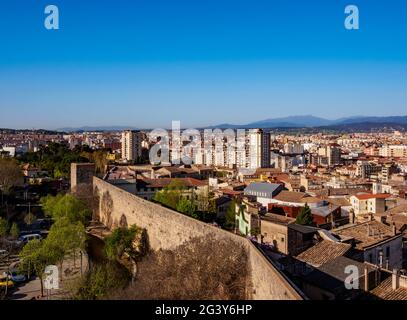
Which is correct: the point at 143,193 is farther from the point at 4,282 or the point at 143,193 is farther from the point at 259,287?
the point at 259,287

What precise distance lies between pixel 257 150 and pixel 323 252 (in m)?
56.9

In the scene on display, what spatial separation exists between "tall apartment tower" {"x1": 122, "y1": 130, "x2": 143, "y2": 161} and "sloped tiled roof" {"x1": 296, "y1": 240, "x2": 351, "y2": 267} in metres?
59.7

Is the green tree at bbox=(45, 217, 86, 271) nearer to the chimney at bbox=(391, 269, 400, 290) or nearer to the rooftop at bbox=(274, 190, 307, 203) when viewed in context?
the chimney at bbox=(391, 269, 400, 290)

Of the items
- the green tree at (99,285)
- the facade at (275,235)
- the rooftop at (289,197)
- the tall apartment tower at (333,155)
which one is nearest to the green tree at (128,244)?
the green tree at (99,285)

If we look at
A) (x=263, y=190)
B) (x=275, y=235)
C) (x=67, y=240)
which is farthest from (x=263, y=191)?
(x=67, y=240)

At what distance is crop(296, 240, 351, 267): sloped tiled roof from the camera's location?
11250mm

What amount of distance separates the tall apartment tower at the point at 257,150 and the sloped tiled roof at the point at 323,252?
180ft

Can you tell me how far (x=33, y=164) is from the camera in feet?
139

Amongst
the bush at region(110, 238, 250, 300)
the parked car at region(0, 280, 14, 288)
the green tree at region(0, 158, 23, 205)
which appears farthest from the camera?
the green tree at region(0, 158, 23, 205)

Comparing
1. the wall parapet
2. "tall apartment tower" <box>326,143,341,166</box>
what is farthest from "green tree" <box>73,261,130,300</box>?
"tall apartment tower" <box>326,143,341,166</box>

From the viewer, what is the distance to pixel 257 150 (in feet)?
224

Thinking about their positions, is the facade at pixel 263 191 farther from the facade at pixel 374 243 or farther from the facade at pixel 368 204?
the facade at pixel 374 243
